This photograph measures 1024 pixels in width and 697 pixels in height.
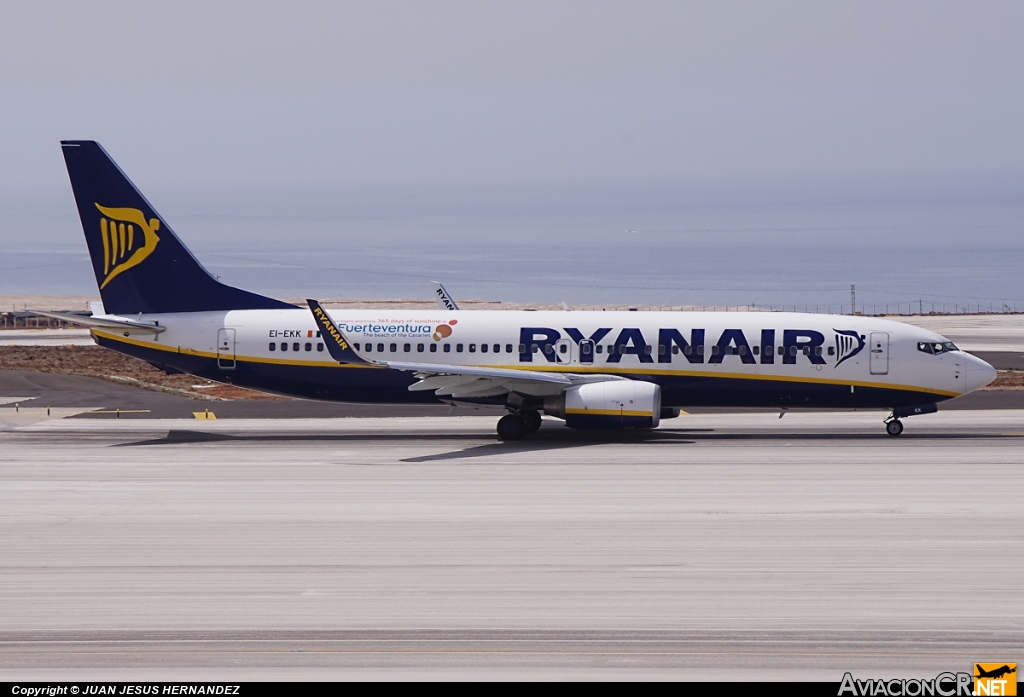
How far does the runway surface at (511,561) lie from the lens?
1413 cm

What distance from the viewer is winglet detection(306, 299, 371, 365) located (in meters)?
32.7

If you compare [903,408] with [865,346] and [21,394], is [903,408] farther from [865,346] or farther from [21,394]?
[21,394]

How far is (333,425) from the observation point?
38.2 meters

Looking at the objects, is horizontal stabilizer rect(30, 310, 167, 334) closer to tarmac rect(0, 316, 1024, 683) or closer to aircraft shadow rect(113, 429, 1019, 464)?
aircraft shadow rect(113, 429, 1019, 464)

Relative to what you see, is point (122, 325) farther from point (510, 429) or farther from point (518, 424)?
point (518, 424)

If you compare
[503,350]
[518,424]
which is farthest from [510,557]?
[503,350]

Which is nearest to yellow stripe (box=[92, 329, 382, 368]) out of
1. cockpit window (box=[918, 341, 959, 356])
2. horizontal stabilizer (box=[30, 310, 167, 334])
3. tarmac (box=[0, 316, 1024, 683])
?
horizontal stabilizer (box=[30, 310, 167, 334])

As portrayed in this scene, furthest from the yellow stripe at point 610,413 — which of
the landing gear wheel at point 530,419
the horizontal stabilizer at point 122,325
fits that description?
the horizontal stabilizer at point 122,325

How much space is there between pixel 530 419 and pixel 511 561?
54.0 feet

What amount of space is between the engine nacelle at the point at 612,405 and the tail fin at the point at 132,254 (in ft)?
32.0

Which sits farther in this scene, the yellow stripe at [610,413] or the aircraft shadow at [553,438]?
the aircraft shadow at [553,438]

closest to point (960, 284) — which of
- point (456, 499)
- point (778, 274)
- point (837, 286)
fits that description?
point (837, 286)

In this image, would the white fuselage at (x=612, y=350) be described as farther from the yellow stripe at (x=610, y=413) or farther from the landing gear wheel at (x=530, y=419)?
the yellow stripe at (x=610, y=413)

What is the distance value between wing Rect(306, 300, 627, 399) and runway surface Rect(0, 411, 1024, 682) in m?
2.17
